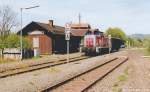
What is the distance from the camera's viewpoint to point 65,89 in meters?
13.6

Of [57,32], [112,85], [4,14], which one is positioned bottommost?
[112,85]

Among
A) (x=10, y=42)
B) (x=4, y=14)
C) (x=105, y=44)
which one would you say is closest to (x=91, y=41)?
(x=105, y=44)

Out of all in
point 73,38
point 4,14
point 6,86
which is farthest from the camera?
point 4,14

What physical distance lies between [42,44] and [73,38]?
1104 cm

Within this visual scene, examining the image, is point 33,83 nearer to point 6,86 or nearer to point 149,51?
point 6,86

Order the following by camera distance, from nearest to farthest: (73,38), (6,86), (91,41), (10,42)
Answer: (6,86)
(10,42)
(91,41)
(73,38)

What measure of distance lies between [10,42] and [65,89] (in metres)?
29.4

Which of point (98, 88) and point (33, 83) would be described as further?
point (33, 83)

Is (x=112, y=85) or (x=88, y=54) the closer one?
(x=112, y=85)

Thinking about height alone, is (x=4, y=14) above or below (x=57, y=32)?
above

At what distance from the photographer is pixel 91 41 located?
46.1 metres

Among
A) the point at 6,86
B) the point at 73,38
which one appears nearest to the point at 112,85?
the point at 6,86

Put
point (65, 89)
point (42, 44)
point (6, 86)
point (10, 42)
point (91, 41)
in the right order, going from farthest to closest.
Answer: point (42, 44), point (91, 41), point (10, 42), point (6, 86), point (65, 89)

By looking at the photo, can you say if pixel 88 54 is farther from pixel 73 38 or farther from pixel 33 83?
pixel 33 83
